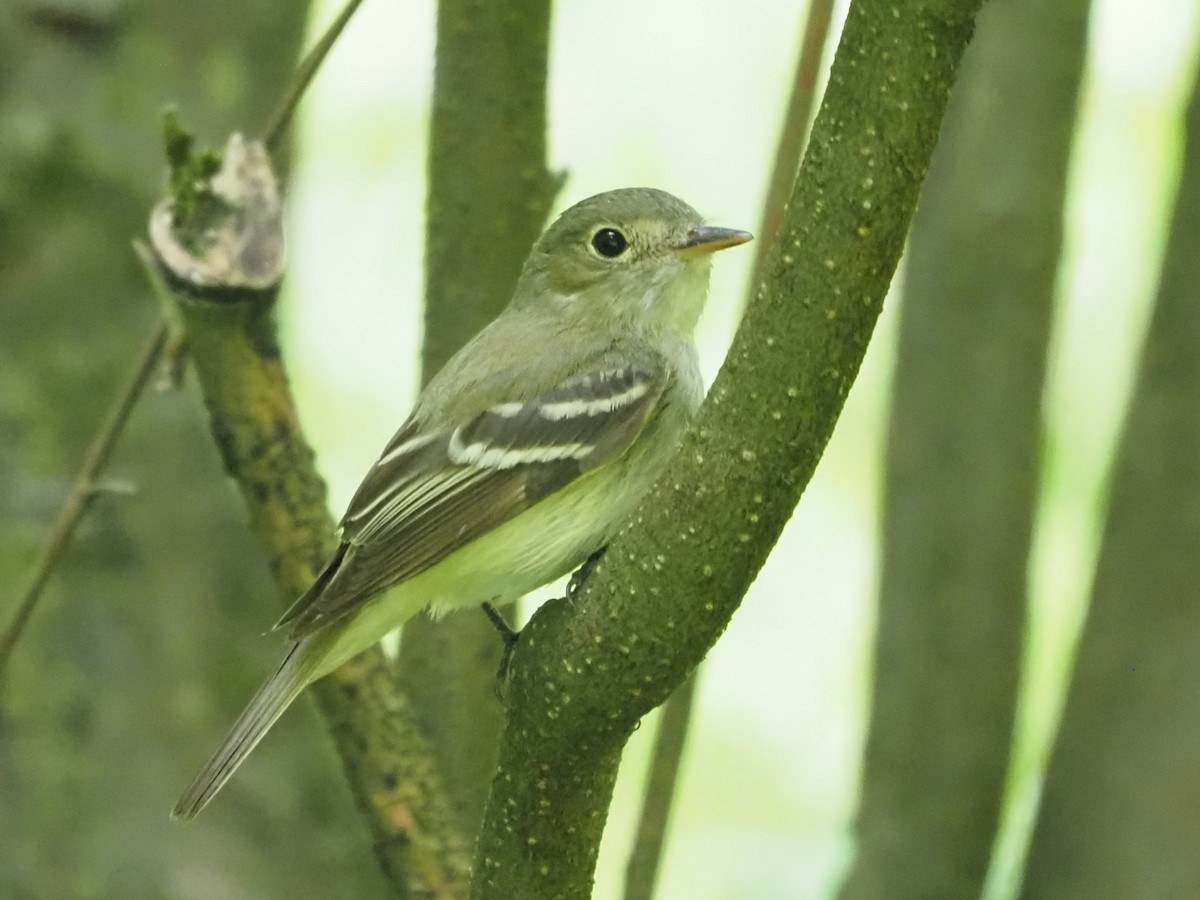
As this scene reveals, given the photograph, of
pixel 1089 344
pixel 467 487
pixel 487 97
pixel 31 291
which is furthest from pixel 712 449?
pixel 1089 344

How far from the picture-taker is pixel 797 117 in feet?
13.1

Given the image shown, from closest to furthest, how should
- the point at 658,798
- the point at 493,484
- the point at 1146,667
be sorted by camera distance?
the point at 493,484, the point at 658,798, the point at 1146,667

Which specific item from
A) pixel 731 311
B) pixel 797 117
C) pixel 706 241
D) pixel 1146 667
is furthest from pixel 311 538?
pixel 731 311

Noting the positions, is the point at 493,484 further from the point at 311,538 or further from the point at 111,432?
the point at 111,432

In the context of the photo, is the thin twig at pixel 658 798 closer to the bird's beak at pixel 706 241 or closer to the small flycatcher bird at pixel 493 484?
the small flycatcher bird at pixel 493 484

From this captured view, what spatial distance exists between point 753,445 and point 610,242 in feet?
7.50

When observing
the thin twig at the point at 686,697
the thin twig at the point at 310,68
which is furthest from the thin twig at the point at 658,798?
the thin twig at the point at 310,68

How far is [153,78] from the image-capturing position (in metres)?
5.21

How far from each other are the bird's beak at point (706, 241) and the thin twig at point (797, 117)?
0.18 meters

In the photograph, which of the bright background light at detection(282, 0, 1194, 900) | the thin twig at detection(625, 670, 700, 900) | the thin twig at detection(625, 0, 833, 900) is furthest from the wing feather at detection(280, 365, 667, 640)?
the bright background light at detection(282, 0, 1194, 900)

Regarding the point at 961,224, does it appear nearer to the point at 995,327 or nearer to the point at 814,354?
the point at 995,327

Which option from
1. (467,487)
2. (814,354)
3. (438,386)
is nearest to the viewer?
(814,354)

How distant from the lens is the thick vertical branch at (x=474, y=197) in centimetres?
412

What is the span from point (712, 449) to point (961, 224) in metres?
2.47
